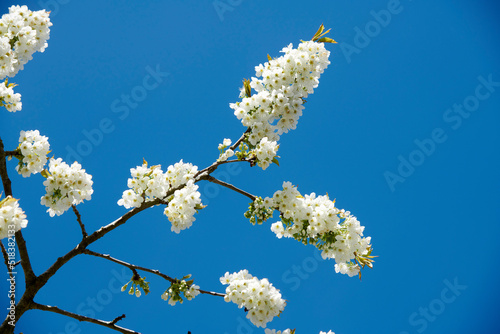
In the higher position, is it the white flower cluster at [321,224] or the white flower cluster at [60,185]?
the white flower cluster at [60,185]

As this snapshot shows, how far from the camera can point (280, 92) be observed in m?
4.80

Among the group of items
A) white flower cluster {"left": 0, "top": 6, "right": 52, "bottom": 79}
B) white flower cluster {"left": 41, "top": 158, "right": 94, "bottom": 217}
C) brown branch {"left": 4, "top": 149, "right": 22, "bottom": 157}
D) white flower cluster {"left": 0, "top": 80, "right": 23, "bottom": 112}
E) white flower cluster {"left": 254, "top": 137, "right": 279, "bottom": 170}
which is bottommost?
white flower cluster {"left": 254, "top": 137, "right": 279, "bottom": 170}

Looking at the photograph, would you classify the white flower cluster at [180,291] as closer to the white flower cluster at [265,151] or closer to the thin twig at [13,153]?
the white flower cluster at [265,151]

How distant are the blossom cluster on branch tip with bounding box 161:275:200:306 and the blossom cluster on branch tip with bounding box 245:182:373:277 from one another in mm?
1049

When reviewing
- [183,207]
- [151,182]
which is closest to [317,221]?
[183,207]

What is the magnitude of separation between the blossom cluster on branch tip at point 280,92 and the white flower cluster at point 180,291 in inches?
64.1

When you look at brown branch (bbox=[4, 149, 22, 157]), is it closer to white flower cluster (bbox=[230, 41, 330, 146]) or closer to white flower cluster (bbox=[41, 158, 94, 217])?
white flower cluster (bbox=[41, 158, 94, 217])

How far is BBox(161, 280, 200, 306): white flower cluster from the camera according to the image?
4324mm

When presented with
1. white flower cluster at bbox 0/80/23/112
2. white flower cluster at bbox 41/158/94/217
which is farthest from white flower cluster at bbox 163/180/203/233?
white flower cluster at bbox 0/80/23/112

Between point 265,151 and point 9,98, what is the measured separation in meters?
3.29

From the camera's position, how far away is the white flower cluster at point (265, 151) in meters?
4.65

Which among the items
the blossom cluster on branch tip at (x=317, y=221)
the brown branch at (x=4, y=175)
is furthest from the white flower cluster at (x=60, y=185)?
the blossom cluster on branch tip at (x=317, y=221)

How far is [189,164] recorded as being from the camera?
15.6ft

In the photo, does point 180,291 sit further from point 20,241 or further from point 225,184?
point 20,241
